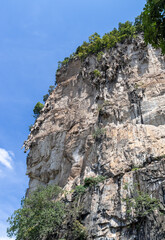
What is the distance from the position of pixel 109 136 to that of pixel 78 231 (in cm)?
799

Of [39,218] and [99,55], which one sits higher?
[99,55]

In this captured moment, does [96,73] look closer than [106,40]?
Yes

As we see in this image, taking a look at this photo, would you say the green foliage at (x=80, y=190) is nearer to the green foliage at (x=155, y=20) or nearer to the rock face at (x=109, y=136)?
the rock face at (x=109, y=136)

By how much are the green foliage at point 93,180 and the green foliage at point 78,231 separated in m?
2.95

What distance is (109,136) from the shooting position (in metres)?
20.4

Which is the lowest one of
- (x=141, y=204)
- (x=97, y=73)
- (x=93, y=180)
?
(x=141, y=204)

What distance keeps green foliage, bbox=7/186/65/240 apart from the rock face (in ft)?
6.70

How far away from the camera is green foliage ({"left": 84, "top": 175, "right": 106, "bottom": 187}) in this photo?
17.7m

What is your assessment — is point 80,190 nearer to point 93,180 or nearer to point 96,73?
point 93,180

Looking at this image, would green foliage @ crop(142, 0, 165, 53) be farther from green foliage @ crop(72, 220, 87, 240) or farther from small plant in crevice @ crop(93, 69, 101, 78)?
small plant in crevice @ crop(93, 69, 101, 78)

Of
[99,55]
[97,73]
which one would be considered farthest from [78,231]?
[99,55]

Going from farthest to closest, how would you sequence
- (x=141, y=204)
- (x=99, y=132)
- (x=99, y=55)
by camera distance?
(x=99, y=55), (x=99, y=132), (x=141, y=204)

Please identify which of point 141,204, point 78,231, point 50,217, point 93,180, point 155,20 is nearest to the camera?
point 155,20

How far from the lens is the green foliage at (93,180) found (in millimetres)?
17703
